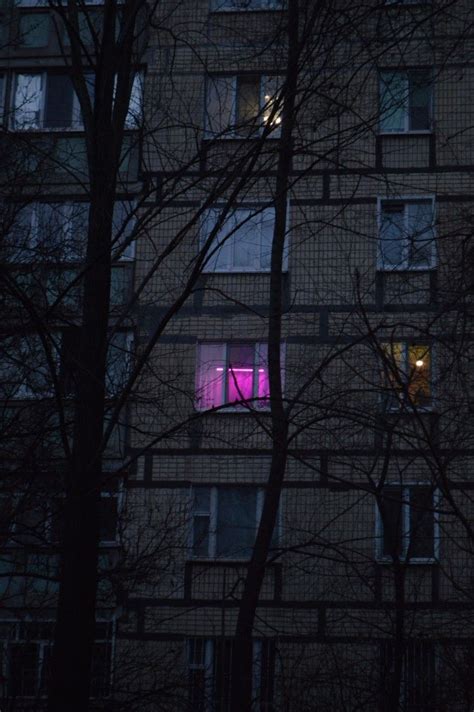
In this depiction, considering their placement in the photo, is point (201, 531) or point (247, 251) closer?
point (201, 531)

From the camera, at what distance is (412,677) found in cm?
1767

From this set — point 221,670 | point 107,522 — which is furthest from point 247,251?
point 221,670

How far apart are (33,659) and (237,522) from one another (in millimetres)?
4138

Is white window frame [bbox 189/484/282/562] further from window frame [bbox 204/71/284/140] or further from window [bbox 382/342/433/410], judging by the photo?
window frame [bbox 204/71/284/140]

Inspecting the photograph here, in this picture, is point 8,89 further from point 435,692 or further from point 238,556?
point 435,692

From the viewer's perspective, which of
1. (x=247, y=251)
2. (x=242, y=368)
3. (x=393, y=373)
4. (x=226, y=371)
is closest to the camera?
(x=393, y=373)

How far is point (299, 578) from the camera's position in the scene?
61.4ft

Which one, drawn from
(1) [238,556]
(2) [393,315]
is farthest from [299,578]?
(2) [393,315]

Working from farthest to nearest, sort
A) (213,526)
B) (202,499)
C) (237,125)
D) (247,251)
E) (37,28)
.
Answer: (37,28)
(247,251)
(202,499)
(213,526)
(237,125)

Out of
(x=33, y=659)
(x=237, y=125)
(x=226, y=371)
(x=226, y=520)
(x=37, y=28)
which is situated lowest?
(x=33, y=659)

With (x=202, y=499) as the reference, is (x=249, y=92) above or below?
above

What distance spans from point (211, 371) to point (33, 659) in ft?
18.3

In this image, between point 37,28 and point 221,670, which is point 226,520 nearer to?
point 221,670

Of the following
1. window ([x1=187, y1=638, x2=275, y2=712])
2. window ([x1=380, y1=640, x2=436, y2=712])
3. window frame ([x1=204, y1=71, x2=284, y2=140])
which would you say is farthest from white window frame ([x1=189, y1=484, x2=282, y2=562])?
window frame ([x1=204, y1=71, x2=284, y2=140])
